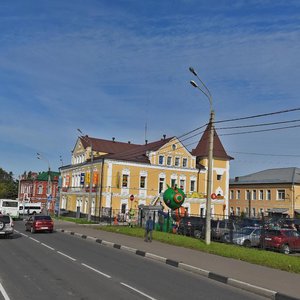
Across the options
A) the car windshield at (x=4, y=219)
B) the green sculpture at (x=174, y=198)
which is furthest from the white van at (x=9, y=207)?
the car windshield at (x=4, y=219)

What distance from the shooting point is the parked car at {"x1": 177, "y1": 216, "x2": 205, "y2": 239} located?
30.2 metres

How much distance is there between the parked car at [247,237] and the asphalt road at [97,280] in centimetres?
783

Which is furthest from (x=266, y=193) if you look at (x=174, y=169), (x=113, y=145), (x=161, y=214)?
(x=161, y=214)

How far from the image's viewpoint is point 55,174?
108 meters

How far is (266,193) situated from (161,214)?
44.8 metres

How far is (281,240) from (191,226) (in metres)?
7.81

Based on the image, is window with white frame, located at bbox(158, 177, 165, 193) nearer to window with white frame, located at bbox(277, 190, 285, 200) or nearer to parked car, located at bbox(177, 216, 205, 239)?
window with white frame, located at bbox(277, 190, 285, 200)

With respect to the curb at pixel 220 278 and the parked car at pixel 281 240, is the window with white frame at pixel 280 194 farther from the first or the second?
the curb at pixel 220 278

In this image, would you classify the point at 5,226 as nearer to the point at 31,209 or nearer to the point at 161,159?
the point at 161,159

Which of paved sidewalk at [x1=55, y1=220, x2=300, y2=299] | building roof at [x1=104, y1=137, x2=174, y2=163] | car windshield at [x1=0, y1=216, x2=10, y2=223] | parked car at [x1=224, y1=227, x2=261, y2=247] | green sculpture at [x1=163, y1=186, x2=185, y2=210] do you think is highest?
building roof at [x1=104, y1=137, x2=174, y2=163]

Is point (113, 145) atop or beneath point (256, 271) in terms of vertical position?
atop

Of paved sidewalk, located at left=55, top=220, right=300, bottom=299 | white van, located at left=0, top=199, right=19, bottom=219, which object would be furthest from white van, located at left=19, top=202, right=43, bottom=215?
paved sidewalk, located at left=55, top=220, right=300, bottom=299

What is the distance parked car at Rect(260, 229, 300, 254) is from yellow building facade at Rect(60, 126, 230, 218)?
112ft

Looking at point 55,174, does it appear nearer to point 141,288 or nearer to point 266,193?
point 266,193
